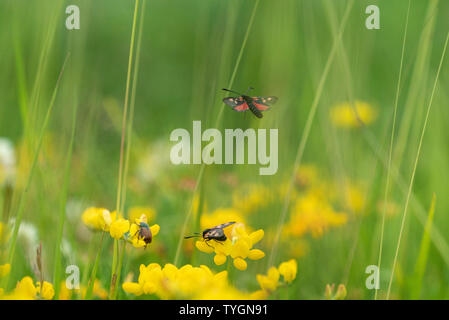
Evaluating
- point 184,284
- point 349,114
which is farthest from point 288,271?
point 349,114

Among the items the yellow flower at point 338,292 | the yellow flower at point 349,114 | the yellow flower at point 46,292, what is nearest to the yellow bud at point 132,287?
the yellow flower at point 46,292

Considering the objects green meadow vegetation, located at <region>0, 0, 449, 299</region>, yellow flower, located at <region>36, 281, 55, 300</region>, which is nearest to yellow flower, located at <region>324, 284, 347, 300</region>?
green meadow vegetation, located at <region>0, 0, 449, 299</region>

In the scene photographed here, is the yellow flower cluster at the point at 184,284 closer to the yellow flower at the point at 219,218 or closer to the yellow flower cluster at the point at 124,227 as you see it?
Result: the yellow flower cluster at the point at 124,227

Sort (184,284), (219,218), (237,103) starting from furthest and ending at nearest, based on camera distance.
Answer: (219,218) < (237,103) < (184,284)

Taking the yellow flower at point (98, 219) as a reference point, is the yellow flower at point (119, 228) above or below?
above

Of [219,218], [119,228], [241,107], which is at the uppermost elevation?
[241,107]

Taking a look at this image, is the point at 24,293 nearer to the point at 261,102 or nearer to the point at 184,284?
the point at 184,284

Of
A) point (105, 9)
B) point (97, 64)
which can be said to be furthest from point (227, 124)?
point (105, 9)

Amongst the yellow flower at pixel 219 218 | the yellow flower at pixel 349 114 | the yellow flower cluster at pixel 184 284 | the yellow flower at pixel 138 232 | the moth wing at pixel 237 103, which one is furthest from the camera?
the yellow flower at pixel 349 114

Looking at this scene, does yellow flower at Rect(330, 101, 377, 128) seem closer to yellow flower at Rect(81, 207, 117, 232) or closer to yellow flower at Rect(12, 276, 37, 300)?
yellow flower at Rect(81, 207, 117, 232)
